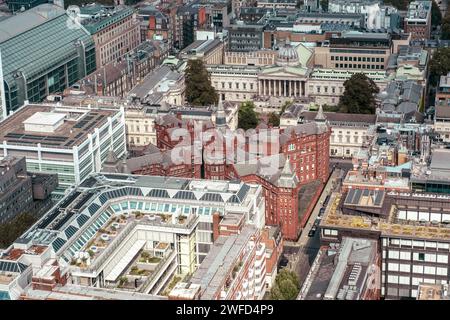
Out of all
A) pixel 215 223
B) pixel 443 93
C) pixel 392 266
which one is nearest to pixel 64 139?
pixel 215 223

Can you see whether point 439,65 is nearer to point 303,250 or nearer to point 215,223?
point 303,250

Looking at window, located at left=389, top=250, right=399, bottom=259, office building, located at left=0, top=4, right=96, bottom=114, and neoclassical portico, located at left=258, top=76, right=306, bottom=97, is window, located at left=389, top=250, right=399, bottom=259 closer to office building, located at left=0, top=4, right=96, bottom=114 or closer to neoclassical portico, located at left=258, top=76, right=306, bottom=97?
neoclassical portico, located at left=258, top=76, right=306, bottom=97

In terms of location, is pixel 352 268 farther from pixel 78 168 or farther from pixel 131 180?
pixel 78 168

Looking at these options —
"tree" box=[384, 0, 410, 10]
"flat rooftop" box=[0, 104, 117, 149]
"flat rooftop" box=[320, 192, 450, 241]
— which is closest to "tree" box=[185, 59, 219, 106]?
"flat rooftop" box=[0, 104, 117, 149]

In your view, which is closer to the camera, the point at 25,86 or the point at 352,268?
the point at 352,268
